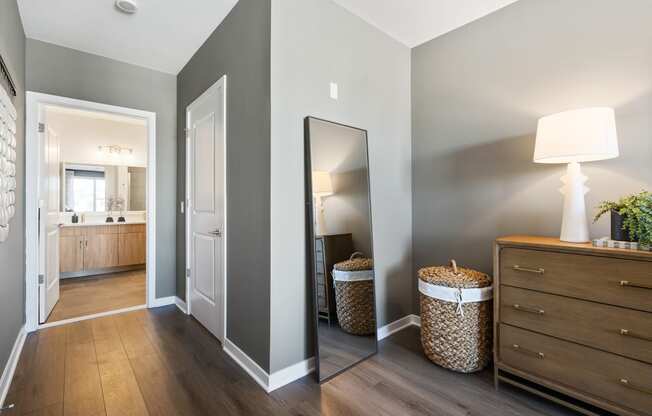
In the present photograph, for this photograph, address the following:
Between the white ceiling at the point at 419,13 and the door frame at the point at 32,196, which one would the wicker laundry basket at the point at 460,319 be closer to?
the white ceiling at the point at 419,13

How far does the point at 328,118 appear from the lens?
207 centimetres

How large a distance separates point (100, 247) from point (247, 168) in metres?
3.76

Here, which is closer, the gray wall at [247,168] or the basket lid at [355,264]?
the gray wall at [247,168]

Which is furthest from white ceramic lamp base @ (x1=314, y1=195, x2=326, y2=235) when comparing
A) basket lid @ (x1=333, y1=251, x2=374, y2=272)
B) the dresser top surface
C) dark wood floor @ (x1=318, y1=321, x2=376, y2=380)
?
the dresser top surface

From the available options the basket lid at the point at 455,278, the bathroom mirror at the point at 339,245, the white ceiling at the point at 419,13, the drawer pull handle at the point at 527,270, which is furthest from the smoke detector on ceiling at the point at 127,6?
the drawer pull handle at the point at 527,270

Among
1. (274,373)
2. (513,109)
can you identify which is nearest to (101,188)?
(274,373)

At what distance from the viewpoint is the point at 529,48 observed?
2.05 meters

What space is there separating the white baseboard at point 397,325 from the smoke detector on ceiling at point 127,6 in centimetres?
305

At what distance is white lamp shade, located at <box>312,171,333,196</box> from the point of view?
75.9 inches

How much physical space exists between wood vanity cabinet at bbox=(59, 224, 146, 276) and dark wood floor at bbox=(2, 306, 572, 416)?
2.20 metres

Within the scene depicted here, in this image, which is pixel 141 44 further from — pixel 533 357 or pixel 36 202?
pixel 533 357

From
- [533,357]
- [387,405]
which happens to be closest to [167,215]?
[387,405]

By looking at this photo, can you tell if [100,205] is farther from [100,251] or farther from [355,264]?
[355,264]

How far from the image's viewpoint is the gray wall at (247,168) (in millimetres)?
1819
